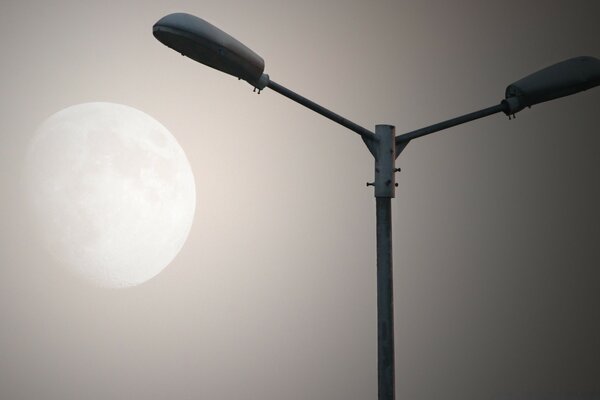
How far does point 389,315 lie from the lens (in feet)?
22.3

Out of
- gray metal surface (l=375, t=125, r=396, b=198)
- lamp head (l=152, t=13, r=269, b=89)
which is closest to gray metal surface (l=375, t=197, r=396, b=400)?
gray metal surface (l=375, t=125, r=396, b=198)

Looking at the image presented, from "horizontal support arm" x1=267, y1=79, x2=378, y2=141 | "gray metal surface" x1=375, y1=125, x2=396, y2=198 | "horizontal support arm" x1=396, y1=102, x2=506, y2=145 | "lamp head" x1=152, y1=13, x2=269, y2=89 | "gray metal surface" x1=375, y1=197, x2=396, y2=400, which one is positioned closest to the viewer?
"lamp head" x1=152, y1=13, x2=269, y2=89

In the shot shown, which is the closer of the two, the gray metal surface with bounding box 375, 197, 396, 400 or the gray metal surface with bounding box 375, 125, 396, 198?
the gray metal surface with bounding box 375, 197, 396, 400

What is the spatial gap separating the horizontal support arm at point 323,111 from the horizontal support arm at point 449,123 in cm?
34

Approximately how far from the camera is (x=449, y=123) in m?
7.39

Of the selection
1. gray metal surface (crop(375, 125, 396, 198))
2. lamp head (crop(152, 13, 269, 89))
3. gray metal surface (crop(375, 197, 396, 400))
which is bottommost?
gray metal surface (crop(375, 197, 396, 400))

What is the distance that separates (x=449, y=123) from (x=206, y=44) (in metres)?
2.47

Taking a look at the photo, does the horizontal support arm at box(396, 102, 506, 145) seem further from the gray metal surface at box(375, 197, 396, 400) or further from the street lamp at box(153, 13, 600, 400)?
the gray metal surface at box(375, 197, 396, 400)

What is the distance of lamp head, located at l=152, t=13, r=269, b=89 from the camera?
6.43 m

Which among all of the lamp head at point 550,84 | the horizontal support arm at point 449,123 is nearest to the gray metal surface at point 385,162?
the horizontal support arm at point 449,123

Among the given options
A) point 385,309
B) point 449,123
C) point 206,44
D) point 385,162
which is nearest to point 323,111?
point 385,162

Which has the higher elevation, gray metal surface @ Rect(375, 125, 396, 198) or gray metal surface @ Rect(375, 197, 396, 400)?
gray metal surface @ Rect(375, 125, 396, 198)

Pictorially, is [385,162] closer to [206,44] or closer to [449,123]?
[449,123]

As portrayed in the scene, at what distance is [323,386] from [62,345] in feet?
216
